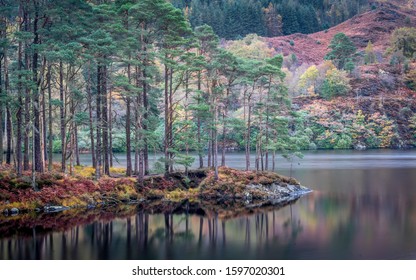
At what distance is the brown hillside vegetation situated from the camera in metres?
120

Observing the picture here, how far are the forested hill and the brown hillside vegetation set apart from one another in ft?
34.0

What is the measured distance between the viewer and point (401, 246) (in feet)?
61.6

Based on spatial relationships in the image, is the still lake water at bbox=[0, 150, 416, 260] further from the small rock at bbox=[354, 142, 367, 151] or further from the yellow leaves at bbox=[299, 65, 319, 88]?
the yellow leaves at bbox=[299, 65, 319, 88]

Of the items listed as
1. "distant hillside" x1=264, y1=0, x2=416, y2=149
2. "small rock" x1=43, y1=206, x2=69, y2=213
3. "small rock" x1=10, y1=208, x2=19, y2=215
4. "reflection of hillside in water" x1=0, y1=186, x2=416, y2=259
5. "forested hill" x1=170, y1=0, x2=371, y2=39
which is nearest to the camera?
"reflection of hillside in water" x1=0, y1=186, x2=416, y2=259

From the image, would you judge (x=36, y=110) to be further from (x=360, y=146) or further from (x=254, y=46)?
(x=254, y=46)

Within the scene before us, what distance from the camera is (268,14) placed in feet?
465

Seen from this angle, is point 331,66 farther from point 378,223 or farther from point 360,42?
point 378,223

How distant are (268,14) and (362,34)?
94.3 ft

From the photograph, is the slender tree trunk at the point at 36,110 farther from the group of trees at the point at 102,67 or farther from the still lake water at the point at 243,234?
the still lake water at the point at 243,234

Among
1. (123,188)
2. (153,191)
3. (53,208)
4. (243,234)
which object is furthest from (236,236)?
(53,208)

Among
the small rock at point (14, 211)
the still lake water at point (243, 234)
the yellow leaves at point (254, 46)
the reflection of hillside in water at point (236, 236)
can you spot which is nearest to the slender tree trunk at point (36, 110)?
the small rock at point (14, 211)

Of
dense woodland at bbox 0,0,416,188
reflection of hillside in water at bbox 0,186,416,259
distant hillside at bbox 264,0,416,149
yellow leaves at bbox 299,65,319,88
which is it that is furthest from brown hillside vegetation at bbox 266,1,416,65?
reflection of hillside in water at bbox 0,186,416,259

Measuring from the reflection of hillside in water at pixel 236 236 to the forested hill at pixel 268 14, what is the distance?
103 meters
